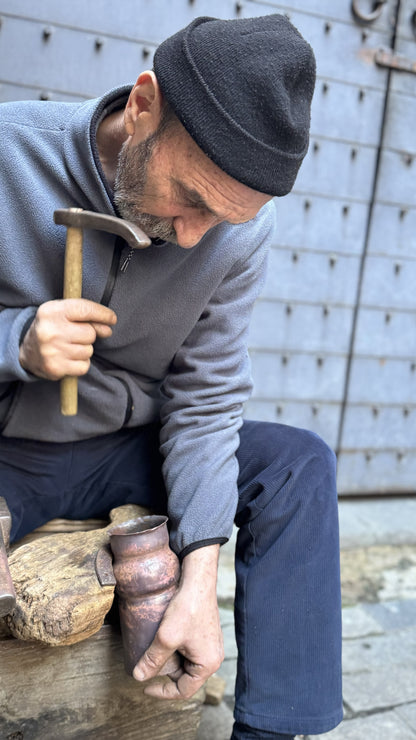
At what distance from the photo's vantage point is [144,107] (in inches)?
54.2

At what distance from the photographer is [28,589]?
1.34 metres

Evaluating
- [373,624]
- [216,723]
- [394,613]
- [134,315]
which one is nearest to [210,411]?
[134,315]

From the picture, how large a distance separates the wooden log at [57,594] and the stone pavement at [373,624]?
2.79 feet

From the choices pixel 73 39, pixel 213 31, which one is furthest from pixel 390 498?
pixel 213 31

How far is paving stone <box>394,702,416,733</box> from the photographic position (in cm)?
210

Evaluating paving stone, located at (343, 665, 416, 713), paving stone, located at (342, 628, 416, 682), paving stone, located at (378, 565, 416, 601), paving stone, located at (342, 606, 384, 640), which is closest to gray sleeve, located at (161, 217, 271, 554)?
paving stone, located at (343, 665, 416, 713)

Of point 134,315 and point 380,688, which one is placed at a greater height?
point 134,315

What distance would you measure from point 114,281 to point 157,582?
695mm

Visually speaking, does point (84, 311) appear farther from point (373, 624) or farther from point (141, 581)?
point (373, 624)

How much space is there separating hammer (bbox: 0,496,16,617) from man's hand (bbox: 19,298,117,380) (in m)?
0.32

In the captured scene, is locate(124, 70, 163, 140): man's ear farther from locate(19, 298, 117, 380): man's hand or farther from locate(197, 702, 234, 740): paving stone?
locate(197, 702, 234, 740): paving stone

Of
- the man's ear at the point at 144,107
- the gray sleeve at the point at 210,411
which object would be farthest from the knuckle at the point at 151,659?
the man's ear at the point at 144,107

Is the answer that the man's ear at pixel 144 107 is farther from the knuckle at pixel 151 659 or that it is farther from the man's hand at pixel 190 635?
the knuckle at pixel 151 659

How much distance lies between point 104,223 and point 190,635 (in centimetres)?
87
